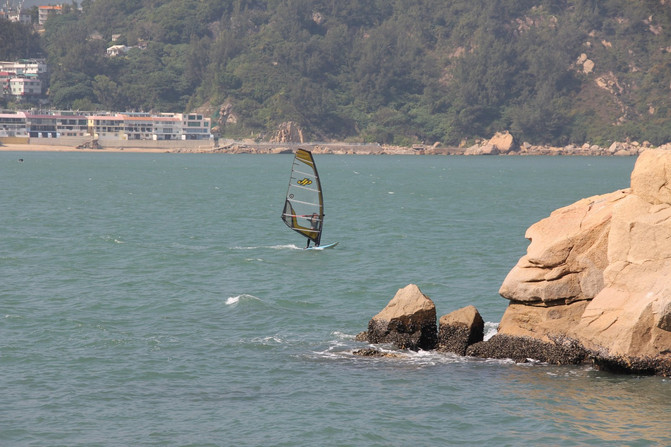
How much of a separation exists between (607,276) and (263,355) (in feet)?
30.1

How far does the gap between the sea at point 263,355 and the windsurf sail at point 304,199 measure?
1.50 metres

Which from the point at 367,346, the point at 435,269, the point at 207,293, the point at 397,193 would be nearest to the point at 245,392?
the point at 367,346

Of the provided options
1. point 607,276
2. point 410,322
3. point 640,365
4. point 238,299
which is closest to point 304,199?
point 238,299

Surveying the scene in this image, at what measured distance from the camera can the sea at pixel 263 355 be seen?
2055 cm

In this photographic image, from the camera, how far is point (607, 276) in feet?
79.5

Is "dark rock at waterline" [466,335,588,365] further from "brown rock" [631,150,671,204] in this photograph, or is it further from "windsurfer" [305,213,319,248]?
"windsurfer" [305,213,319,248]

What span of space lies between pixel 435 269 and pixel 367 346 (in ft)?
48.4

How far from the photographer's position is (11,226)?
58.7 m

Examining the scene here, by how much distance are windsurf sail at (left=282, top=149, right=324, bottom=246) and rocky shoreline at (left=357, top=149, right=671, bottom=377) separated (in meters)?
17.9

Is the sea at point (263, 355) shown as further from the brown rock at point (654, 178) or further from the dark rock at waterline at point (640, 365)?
the brown rock at point (654, 178)

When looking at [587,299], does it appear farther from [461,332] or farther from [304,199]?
[304,199]

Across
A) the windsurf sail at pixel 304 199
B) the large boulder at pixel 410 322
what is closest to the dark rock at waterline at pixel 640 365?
the large boulder at pixel 410 322

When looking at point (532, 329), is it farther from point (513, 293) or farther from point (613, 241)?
point (613, 241)

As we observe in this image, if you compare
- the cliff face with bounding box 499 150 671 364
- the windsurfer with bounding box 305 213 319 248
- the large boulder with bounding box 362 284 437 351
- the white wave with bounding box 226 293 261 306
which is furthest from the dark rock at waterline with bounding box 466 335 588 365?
the windsurfer with bounding box 305 213 319 248
